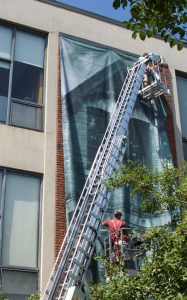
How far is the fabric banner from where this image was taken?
1165cm

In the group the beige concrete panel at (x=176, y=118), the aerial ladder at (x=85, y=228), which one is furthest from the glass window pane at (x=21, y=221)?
the beige concrete panel at (x=176, y=118)

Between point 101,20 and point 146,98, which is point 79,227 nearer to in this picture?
point 146,98

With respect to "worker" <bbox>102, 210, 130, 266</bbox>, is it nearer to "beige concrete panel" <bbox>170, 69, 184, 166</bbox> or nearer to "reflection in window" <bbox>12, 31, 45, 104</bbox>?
"reflection in window" <bbox>12, 31, 45, 104</bbox>

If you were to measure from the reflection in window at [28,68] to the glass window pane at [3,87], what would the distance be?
215 mm

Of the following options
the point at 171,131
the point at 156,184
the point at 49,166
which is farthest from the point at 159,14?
the point at 171,131

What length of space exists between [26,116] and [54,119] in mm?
848

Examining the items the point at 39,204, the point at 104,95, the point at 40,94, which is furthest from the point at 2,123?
the point at 104,95

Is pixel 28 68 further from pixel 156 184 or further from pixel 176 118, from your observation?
pixel 156 184

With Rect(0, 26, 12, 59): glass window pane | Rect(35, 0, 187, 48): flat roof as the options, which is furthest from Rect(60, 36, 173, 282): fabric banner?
Rect(0, 26, 12, 59): glass window pane

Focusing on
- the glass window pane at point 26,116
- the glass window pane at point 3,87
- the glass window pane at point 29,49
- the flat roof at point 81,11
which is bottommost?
the glass window pane at point 26,116

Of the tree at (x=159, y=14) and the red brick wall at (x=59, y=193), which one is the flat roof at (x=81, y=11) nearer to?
the red brick wall at (x=59, y=193)

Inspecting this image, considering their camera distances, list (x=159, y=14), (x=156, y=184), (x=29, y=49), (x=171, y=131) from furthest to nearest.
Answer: (x=171, y=131) < (x=29, y=49) < (x=156, y=184) < (x=159, y=14)

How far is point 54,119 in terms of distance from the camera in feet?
40.2

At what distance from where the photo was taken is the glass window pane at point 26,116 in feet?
38.7
